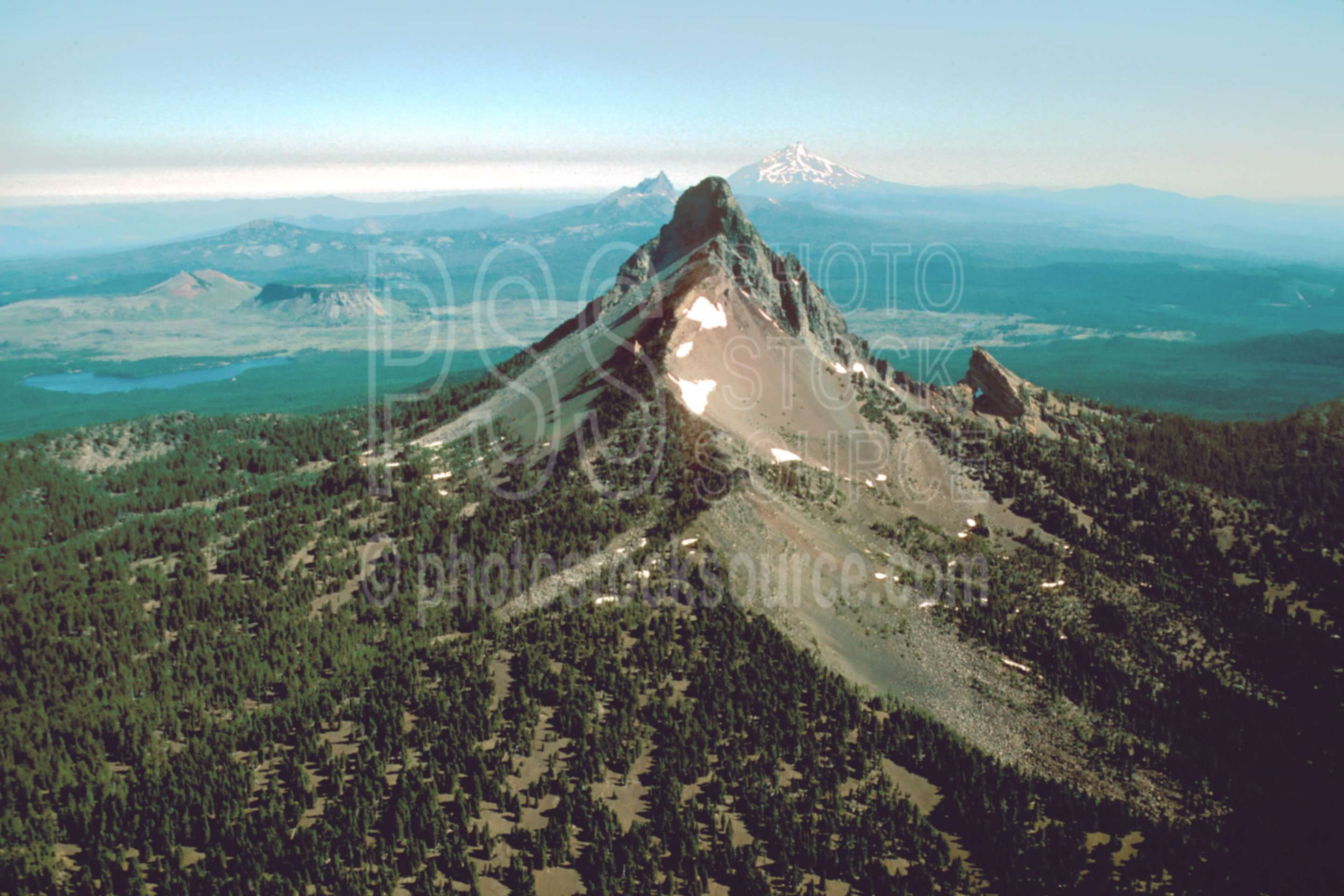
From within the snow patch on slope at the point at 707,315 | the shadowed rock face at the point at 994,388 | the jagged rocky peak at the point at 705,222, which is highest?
the jagged rocky peak at the point at 705,222

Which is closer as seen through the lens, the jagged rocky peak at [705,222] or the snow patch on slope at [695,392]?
the snow patch on slope at [695,392]

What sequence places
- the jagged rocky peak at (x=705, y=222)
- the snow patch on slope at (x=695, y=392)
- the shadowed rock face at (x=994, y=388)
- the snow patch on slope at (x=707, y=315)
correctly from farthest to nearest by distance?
the jagged rocky peak at (x=705, y=222)
the shadowed rock face at (x=994, y=388)
the snow patch on slope at (x=707, y=315)
the snow patch on slope at (x=695, y=392)

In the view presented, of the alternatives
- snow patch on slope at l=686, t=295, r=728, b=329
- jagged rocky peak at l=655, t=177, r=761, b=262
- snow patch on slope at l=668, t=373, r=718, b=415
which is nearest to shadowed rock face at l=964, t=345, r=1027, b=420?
jagged rocky peak at l=655, t=177, r=761, b=262

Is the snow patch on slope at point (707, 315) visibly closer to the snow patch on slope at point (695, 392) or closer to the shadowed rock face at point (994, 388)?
the snow patch on slope at point (695, 392)

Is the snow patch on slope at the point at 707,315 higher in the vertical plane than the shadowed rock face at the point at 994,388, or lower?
higher

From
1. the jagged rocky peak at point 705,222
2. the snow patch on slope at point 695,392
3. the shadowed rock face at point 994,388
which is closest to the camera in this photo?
the snow patch on slope at point 695,392

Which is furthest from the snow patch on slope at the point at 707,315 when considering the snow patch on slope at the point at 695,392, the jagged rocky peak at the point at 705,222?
the jagged rocky peak at the point at 705,222

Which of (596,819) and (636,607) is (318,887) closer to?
(596,819)

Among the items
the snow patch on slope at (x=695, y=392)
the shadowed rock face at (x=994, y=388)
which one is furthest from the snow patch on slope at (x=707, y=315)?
the shadowed rock face at (x=994, y=388)

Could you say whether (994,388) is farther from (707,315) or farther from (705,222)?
(705,222)
